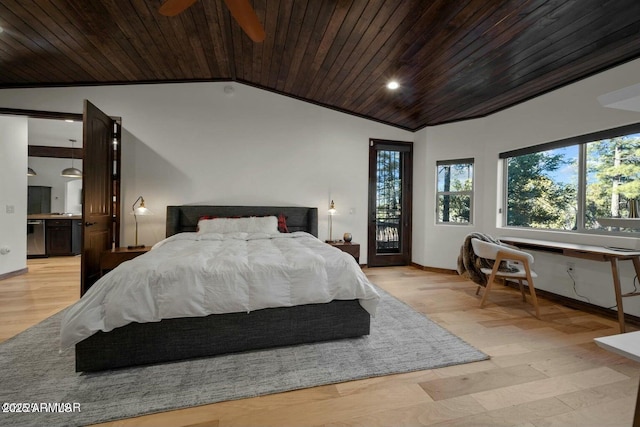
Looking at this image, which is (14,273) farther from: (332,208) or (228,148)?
(332,208)

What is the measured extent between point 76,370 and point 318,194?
11.9ft

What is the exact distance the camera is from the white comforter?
5.84 feet

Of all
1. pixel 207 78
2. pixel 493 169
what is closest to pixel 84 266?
pixel 207 78

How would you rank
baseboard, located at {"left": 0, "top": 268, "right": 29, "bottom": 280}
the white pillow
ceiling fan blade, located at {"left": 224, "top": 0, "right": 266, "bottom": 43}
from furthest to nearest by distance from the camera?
baseboard, located at {"left": 0, "top": 268, "right": 29, "bottom": 280} → the white pillow → ceiling fan blade, located at {"left": 224, "top": 0, "right": 266, "bottom": 43}

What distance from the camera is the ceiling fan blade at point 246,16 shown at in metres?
2.04

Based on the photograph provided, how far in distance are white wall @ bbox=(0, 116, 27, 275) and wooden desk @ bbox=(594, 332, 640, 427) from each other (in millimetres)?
6274

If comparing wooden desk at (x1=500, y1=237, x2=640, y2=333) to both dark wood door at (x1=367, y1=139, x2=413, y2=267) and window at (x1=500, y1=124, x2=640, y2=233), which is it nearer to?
window at (x1=500, y1=124, x2=640, y2=233)

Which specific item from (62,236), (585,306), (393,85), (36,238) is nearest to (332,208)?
(393,85)

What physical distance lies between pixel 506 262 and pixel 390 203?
2292mm

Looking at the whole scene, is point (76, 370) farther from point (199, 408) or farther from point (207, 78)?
point (207, 78)

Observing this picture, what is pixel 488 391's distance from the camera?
5.61 feet

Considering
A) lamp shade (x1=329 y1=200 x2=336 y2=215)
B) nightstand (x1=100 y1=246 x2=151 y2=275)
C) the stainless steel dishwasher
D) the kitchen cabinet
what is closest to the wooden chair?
lamp shade (x1=329 y1=200 x2=336 y2=215)

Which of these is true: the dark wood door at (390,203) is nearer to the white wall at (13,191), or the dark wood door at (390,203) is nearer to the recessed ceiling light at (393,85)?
the recessed ceiling light at (393,85)

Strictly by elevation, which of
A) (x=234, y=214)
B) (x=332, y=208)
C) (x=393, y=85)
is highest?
(x=393, y=85)
